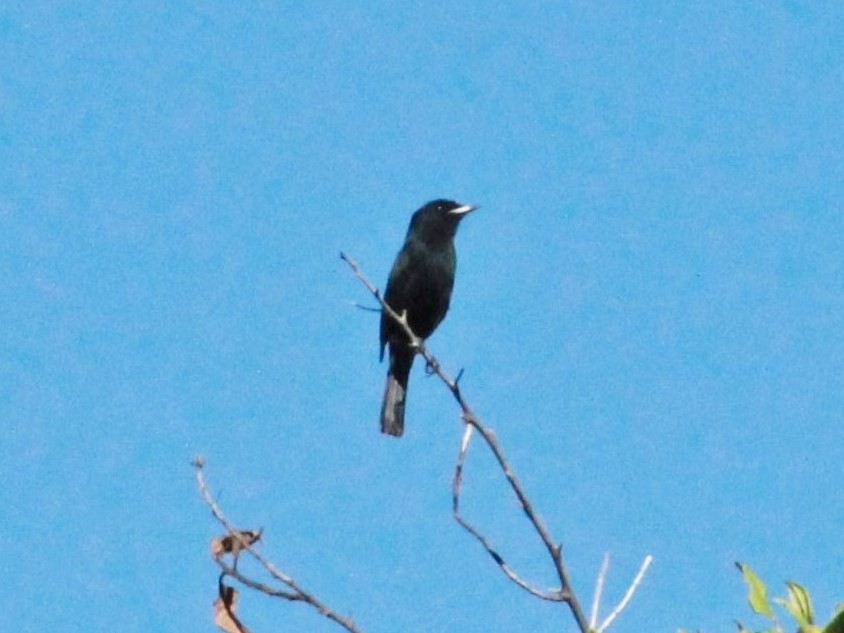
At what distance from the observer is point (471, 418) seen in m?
2.99

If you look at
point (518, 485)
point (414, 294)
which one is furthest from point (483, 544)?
point (414, 294)

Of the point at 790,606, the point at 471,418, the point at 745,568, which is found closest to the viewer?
the point at 790,606

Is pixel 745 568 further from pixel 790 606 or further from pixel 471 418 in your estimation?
pixel 471 418

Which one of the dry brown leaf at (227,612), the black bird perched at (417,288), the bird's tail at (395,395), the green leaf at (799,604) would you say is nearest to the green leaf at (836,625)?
the green leaf at (799,604)

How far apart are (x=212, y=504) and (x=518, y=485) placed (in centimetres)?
61

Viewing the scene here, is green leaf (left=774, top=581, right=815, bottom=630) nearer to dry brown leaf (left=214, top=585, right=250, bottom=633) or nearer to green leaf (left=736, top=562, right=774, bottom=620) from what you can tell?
green leaf (left=736, top=562, right=774, bottom=620)

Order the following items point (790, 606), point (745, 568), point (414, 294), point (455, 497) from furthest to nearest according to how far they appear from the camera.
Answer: point (414, 294) < point (455, 497) < point (745, 568) < point (790, 606)

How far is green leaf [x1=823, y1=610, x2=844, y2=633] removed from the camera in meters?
1.60

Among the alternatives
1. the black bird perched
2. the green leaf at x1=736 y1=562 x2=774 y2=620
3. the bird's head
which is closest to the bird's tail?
the black bird perched

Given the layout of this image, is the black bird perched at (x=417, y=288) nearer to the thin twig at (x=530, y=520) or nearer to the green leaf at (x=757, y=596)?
the thin twig at (x=530, y=520)

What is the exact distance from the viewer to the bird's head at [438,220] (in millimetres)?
9969

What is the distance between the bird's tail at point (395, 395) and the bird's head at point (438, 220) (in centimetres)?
83

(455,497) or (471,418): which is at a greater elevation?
(471,418)

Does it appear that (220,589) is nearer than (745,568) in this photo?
No
